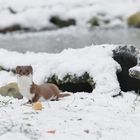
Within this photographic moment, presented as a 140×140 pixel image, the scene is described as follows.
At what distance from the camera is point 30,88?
7.74 m

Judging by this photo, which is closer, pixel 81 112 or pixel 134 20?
pixel 81 112

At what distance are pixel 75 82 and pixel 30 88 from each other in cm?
193

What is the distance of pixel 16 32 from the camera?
25.2m

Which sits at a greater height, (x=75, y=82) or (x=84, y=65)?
(x=84, y=65)

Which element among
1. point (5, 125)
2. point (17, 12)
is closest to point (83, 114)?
point (5, 125)

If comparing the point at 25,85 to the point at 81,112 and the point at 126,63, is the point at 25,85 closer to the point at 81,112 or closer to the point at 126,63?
the point at 81,112

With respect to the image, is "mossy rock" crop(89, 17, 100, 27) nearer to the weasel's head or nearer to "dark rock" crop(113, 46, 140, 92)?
"dark rock" crop(113, 46, 140, 92)

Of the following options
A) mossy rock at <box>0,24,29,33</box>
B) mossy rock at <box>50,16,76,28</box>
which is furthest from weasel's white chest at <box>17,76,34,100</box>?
mossy rock at <box>50,16,76,28</box>

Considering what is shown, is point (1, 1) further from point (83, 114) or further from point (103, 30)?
point (83, 114)

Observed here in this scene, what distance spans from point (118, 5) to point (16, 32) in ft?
20.8

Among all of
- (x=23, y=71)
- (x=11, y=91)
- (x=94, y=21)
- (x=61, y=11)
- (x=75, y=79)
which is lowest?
(x=11, y=91)

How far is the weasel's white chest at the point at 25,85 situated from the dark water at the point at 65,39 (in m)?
10.7

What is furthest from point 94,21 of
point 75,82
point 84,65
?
point 75,82

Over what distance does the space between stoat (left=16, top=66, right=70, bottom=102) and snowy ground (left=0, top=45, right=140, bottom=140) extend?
0.15 metres
